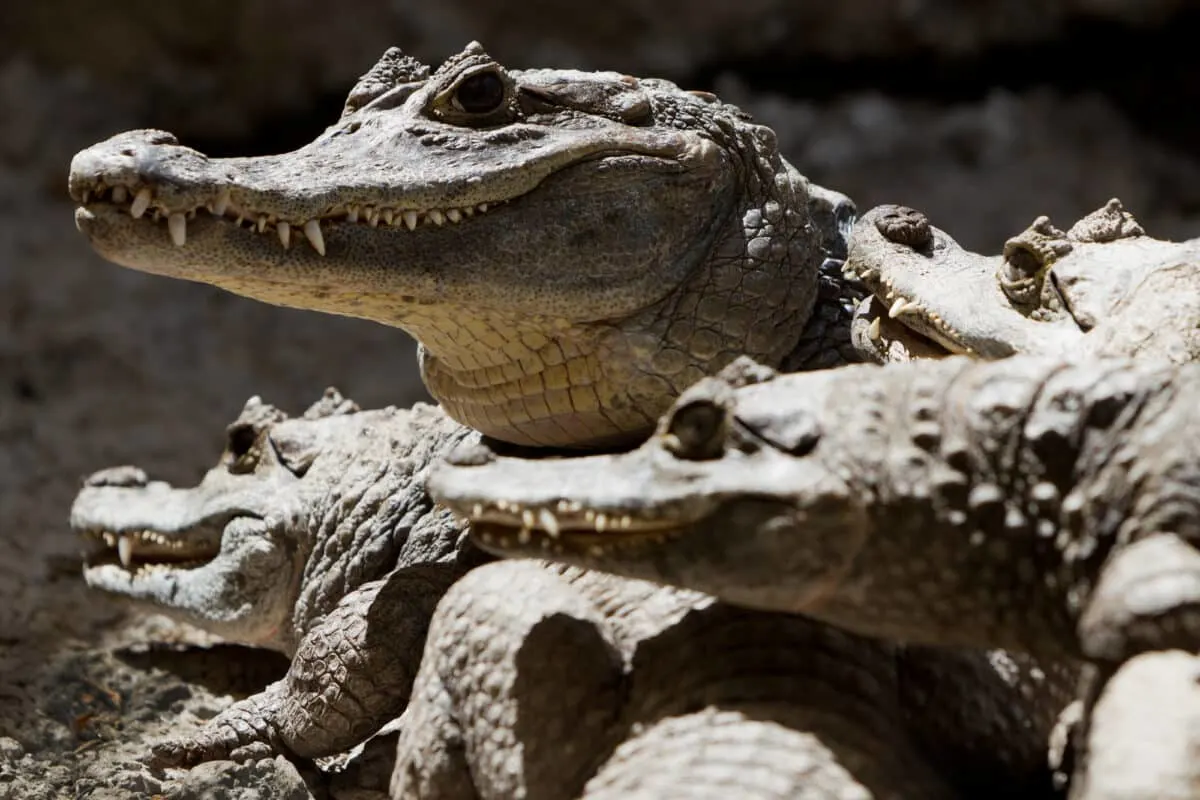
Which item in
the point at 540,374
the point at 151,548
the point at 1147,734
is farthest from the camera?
the point at 151,548

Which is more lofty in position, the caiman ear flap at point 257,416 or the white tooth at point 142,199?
the caiman ear flap at point 257,416

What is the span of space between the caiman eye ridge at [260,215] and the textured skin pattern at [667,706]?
712 millimetres

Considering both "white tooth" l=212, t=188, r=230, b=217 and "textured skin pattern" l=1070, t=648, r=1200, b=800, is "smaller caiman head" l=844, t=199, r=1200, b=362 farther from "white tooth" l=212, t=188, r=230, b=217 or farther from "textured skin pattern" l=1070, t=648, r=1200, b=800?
"white tooth" l=212, t=188, r=230, b=217

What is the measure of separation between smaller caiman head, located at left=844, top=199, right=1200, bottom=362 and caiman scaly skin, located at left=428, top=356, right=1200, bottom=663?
0.67 m

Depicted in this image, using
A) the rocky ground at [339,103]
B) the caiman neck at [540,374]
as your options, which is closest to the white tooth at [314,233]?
the caiman neck at [540,374]

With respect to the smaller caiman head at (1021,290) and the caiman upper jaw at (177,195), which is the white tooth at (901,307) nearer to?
the smaller caiman head at (1021,290)

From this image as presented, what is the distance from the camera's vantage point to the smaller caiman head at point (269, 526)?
3.12 metres

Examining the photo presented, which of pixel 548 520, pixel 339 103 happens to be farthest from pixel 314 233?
pixel 339 103

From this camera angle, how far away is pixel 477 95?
2.65m

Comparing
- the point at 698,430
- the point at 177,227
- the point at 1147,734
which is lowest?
the point at 1147,734

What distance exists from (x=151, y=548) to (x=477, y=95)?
1546mm

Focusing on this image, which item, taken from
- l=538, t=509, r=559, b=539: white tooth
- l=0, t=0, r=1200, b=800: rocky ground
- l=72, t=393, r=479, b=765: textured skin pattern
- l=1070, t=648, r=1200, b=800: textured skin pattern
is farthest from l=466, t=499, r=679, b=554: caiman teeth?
l=0, t=0, r=1200, b=800: rocky ground

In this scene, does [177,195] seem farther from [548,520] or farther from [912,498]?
[912,498]

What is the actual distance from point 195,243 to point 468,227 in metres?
0.45
